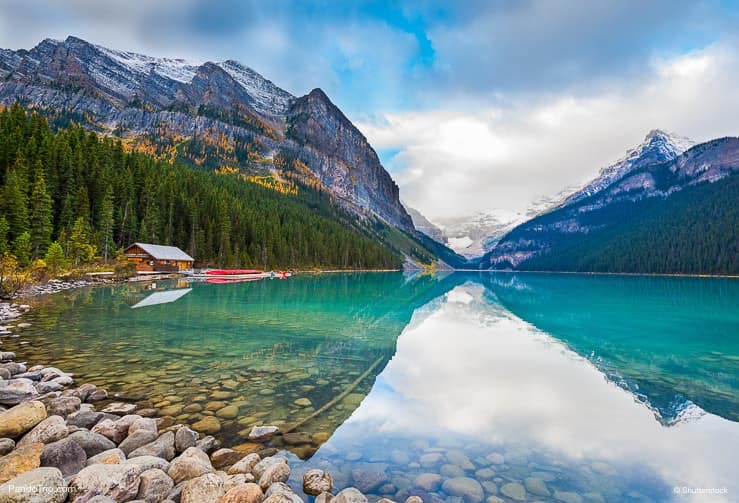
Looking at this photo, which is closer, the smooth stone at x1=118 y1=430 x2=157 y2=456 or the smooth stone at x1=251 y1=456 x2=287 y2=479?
the smooth stone at x1=251 y1=456 x2=287 y2=479

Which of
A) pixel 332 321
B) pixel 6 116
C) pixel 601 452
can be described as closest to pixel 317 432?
pixel 601 452

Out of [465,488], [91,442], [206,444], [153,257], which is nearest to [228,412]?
[206,444]

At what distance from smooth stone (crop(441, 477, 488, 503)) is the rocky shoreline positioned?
997mm

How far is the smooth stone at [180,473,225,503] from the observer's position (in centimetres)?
523

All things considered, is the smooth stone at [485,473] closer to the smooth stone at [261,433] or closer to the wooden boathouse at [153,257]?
the smooth stone at [261,433]

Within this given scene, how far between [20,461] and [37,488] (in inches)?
49.0

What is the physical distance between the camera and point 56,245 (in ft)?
131

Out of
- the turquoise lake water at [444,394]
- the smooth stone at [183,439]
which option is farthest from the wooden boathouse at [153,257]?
the smooth stone at [183,439]

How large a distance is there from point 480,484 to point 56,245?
48.4 metres

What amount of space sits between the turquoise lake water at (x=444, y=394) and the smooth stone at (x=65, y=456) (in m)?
2.56

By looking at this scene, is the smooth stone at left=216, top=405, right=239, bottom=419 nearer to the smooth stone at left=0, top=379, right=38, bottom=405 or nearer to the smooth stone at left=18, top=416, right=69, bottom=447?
the smooth stone at left=18, top=416, right=69, bottom=447

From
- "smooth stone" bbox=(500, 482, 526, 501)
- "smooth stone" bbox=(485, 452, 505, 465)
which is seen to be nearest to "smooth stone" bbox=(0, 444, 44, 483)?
"smooth stone" bbox=(500, 482, 526, 501)

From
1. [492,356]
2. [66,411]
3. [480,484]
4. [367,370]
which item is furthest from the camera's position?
[492,356]

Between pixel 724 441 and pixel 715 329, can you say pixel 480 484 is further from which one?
pixel 715 329
